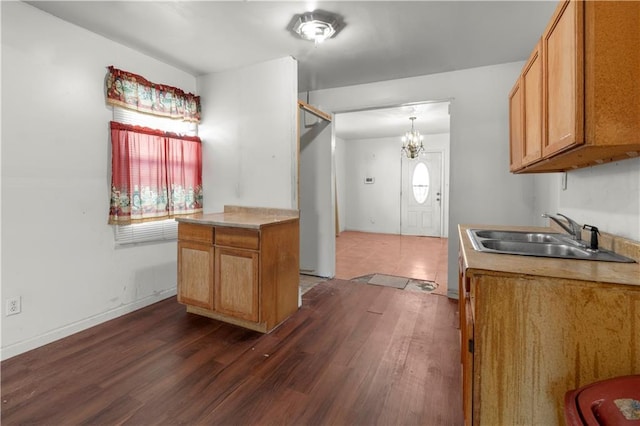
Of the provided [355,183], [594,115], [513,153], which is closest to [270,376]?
[594,115]

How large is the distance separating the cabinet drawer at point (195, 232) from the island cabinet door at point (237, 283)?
0.15 metres

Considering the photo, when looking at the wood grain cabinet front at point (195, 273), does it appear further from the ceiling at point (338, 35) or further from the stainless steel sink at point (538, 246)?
the stainless steel sink at point (538, 246)

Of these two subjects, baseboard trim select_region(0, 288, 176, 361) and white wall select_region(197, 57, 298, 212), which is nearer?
baseboard trim select_region(0, 288, 176, 361)

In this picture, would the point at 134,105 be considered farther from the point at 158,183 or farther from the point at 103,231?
the point at 103,231

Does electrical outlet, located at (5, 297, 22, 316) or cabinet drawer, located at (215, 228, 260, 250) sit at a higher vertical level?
cabinet drawer, located at (215, 228, 260, 250)

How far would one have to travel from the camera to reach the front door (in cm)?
723

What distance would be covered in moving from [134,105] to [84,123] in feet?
1.51

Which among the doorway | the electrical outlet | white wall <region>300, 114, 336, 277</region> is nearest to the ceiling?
white wall <region>300, 114, 336, 277</region>

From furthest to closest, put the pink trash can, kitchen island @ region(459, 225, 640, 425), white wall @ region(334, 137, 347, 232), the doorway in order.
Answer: white wall @ region(334, 137, 347, 232), the doorway, kitchen island @ region(459, 225, 640, 425), the pink trash can

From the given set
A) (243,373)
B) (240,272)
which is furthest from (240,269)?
(243,373)

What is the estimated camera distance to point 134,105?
2812 millimetres

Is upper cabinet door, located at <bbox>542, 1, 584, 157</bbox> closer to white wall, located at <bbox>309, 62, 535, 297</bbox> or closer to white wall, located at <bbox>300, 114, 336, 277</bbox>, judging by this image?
white wall, located at <bbox>309, 62, 535, 297</bbox>

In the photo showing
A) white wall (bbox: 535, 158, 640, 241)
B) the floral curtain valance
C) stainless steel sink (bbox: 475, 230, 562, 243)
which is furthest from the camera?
the floral curtain valance

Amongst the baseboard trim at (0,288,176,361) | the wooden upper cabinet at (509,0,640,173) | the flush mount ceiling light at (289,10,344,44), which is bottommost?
the baseboard trim at (0,288,176,361)
